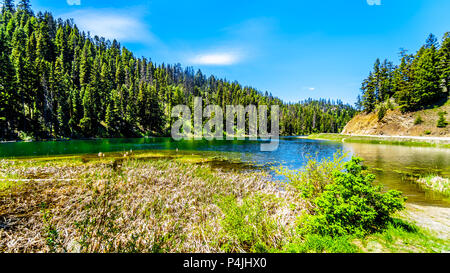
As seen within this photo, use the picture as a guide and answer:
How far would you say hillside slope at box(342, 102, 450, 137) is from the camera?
168 ft

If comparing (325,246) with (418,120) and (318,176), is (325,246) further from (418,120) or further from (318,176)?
(418,120)

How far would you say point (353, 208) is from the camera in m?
5.31

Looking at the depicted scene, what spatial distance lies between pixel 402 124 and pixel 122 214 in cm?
8178

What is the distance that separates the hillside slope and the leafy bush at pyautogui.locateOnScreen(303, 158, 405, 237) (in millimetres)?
65605

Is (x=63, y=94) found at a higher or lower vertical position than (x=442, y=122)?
higher

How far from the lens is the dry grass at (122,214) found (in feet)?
18.4

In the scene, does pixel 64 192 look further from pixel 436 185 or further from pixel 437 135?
pixel 437 135

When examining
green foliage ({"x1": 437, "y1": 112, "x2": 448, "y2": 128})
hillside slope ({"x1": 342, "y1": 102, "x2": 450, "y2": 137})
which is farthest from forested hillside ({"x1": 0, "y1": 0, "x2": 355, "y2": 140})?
green foliage ({"x1": 437, "y1": 112, "x2": 448, "y2": 128})

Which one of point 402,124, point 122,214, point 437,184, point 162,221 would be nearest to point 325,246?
point 162,221

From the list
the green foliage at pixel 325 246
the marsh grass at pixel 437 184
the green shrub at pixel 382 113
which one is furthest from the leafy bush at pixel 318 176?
the green shrub at pixel 382 113

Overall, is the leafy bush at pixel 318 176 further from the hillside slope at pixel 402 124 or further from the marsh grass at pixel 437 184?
the hillside slope at pixel 402 124

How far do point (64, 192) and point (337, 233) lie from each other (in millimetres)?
11509

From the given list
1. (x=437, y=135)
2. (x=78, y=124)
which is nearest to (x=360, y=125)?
(x=437, y=135)

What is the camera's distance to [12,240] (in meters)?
5.22
